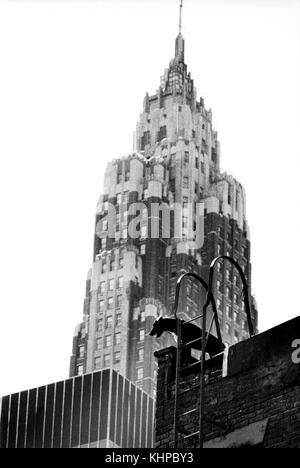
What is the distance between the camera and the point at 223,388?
71.3 ft

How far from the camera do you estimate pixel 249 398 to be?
835 inches

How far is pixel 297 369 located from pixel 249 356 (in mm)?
1092

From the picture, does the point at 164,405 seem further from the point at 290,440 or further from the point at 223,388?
the point at 290,440

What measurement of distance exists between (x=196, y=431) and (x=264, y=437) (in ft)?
4.99

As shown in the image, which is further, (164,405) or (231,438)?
(164,405)

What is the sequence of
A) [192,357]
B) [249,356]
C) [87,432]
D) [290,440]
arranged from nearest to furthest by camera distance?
[290,440], [249,356], [192,357], [87,432]

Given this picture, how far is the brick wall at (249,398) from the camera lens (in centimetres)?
2045

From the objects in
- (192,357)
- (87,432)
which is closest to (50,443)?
(87,432)

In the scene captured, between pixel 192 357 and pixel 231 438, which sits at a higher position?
pixel 192 357

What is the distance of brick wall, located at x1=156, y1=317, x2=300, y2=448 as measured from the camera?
2045 centimetres
